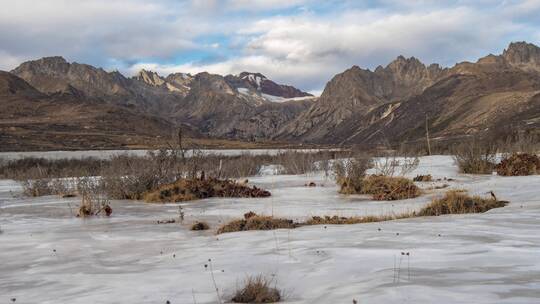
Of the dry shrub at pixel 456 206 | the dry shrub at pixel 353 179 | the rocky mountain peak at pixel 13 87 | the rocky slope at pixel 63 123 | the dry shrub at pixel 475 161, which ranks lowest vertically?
the dry shrub at pixel 456 206

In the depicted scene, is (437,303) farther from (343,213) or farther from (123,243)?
(343,213)

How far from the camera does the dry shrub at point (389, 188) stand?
14508 mm

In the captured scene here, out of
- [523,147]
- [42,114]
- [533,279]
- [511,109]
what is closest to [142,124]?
[42,114]

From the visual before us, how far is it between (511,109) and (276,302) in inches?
5203

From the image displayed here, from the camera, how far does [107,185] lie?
16625 mm

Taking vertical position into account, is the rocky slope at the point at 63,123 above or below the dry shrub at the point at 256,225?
above

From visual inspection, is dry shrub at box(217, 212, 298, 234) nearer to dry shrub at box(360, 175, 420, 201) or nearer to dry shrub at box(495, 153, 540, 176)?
dry shrub at box(360, 175, 420, 201)

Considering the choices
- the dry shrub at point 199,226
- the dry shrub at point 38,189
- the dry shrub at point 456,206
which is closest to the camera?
the dry shrub at point 199,226

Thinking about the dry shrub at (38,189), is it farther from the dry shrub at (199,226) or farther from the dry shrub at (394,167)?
the dry shrub at (394,167)

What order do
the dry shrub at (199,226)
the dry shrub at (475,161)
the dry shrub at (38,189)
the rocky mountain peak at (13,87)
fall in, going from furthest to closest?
the rocky mountain peak at (13,87)
the dry shrub at (475,161)
the dry shrub at (38,189)
the dry shrub at (199,226)

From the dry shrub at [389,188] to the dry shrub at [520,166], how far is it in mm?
4842

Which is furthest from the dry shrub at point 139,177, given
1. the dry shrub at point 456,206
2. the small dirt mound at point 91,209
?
the dry shrub at point 456,206

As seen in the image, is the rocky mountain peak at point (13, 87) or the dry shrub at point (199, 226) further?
the rocky mountain peak at point (13, 87)

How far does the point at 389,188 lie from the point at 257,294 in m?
10.7
